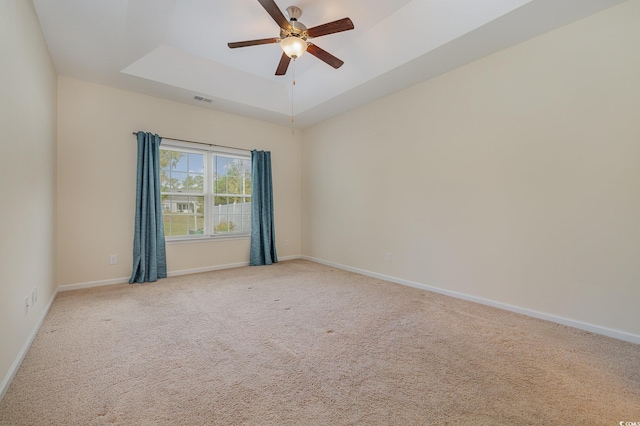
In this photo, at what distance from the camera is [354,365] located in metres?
1.81

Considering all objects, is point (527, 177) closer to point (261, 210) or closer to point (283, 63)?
point (283, 63)

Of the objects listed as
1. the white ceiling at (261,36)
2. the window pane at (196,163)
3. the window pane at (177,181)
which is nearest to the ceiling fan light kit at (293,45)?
the white ceiling at (261,36)

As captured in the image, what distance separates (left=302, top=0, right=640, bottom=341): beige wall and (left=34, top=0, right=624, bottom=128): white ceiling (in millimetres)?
288

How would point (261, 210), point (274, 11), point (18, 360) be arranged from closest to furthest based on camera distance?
point (18, 360) < point (274, 11) < point (261, 210)

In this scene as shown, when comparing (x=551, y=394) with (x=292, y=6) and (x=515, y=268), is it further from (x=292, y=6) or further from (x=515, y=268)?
(x=292, y=6)

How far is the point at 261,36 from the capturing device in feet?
10.7

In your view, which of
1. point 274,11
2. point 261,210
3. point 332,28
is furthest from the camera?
point 261,210

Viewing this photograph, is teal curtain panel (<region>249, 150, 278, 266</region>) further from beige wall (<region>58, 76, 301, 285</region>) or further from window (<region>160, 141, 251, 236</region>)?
beige wall (<region>58, 76, 301, 285</region>)

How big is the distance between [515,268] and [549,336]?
70 cm

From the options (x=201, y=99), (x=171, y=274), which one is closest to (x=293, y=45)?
(x=201, y=99)

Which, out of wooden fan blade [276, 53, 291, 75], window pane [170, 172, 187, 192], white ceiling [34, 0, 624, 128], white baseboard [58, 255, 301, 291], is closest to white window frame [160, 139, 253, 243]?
window pane [170, 172, 187, 192]

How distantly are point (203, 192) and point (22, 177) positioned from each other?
2591mm

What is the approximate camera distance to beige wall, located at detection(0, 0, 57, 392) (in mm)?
1626

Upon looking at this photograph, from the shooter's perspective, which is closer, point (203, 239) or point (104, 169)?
point (104, 169)
